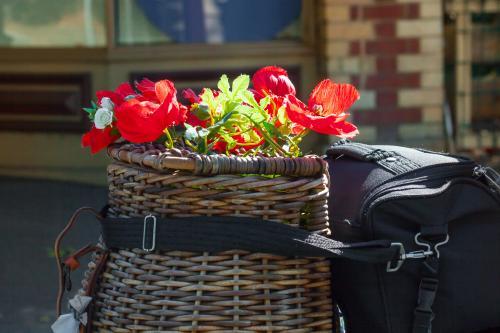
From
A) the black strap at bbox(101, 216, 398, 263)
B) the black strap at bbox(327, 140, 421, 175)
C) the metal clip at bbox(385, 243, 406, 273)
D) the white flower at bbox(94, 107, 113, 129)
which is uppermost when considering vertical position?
the white flower at bbox(94, 107, 113, 129)

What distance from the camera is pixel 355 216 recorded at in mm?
2145

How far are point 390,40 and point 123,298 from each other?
5.19m

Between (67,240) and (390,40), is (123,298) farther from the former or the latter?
(390,40)

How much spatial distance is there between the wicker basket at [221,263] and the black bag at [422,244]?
0.15 meters

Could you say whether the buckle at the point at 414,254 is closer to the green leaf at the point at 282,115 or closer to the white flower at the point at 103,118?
the green leaf at the point at 282,115

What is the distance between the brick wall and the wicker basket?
16.3 ft

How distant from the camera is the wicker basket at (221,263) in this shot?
1.90 m

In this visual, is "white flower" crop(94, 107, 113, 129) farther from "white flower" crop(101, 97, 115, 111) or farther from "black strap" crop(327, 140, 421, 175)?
"black strap" crop(327, 140, 421, 175)

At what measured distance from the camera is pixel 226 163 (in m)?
1.89

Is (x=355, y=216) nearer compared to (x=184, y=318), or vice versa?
(x=184, y=318)

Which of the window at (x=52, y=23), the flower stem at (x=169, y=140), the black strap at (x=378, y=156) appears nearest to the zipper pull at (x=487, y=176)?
the black strap at (x=378, y=156)

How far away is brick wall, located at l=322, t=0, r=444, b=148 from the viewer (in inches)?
269

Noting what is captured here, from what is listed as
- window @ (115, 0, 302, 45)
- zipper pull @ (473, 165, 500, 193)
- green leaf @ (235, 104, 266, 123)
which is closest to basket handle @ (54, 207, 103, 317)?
green leaf @ (235, 104, 266, 123)

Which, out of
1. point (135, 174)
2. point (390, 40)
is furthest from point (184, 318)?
point (390, 40)
